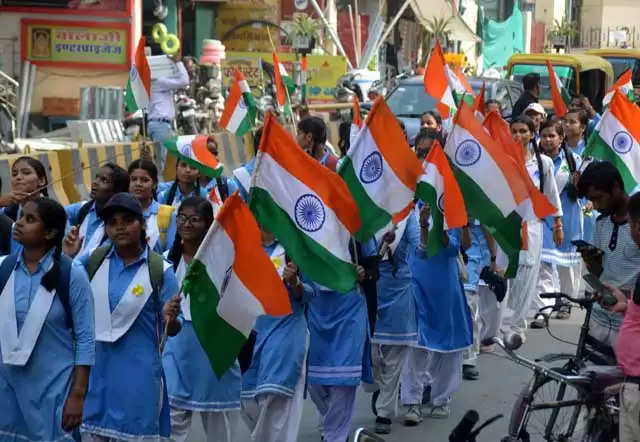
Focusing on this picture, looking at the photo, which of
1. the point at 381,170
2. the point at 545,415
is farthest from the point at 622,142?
the point at 545,415

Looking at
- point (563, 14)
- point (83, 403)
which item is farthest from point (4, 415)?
point (563, 14)

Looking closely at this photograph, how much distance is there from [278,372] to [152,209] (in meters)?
1.37

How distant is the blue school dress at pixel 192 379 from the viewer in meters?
6.50

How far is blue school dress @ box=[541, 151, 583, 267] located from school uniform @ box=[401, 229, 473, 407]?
352cm

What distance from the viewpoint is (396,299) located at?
27.7 ft

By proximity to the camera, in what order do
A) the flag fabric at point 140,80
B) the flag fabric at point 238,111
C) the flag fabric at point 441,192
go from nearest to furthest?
the flag fabric at point 441,192 < the flag fabric at point 140,80 < the flag fabric at point 238,111

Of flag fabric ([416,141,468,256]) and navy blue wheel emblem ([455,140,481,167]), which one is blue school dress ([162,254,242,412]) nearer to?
flag fabric ([416,141,468,256])

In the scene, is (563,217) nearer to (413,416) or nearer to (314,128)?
(413,416)

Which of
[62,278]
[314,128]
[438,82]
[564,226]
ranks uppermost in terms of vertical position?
[438,82]

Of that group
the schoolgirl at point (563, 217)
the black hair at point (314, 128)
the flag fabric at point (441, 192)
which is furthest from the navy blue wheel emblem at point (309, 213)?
the schoolgirl at point (563, 217)

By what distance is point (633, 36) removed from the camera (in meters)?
81.6

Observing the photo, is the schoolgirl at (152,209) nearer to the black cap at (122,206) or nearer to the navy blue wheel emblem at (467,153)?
the black cap at (122,206)

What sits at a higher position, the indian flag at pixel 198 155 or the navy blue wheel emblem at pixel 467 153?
the navy blue wheel emblem at pixel 467 153

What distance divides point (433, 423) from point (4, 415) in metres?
3.66
